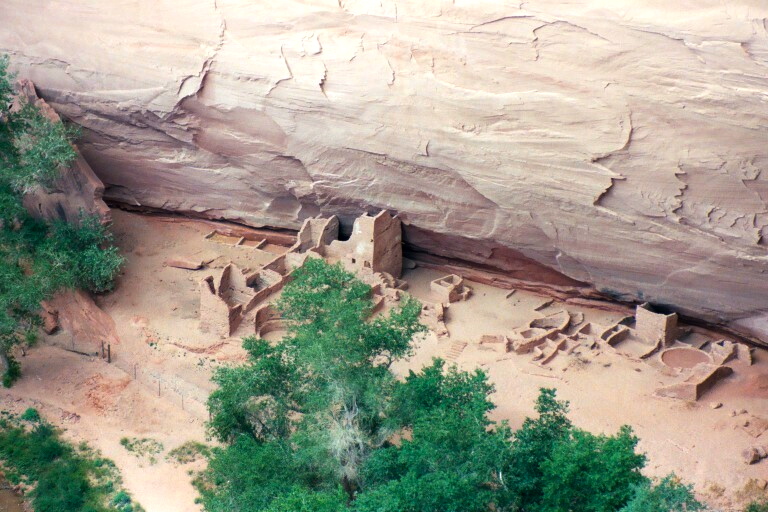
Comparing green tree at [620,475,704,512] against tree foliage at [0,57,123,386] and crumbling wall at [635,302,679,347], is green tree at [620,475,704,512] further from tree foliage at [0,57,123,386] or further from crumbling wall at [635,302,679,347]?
tree foliage at [0,57,123,386]

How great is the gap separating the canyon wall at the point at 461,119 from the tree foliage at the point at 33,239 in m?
1.39

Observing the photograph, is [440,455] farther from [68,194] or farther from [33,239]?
[68,194]

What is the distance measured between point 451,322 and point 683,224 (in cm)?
472

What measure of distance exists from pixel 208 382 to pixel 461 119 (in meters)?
6.41

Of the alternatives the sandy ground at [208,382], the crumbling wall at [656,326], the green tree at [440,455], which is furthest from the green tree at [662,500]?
the crumbling wall at [656,326]

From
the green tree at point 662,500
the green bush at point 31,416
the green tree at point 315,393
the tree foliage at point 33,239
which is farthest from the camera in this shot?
the tree foliage at point 33,239

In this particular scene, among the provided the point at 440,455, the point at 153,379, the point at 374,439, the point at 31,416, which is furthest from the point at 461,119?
the point at 31,416

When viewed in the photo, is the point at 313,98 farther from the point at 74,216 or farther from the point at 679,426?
the point at 679,426

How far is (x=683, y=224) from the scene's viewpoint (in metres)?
19.9

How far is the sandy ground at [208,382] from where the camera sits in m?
19.2

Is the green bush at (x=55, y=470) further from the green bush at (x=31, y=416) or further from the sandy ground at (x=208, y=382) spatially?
the sandy ground at (x=208, y=382)

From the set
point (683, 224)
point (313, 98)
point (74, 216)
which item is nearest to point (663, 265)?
point (683, 224)

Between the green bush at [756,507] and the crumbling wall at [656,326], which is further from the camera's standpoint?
the crumbling wall at [656,326]

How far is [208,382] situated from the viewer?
853 inches
